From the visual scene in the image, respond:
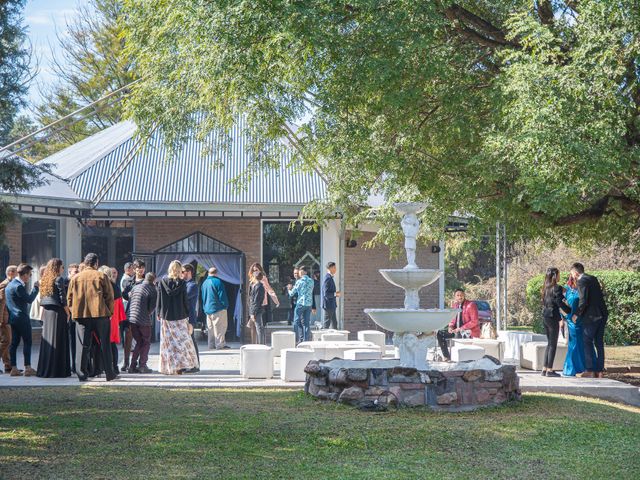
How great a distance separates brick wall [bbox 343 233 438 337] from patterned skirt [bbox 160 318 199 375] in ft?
29.7

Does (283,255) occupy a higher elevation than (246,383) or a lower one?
higher

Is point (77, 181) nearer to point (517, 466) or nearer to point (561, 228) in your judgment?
point (561, 228)

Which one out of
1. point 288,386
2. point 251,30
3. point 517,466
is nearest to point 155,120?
point 251,30

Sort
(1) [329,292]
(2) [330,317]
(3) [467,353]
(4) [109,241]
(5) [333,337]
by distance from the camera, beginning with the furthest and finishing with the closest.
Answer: (4) [109,241], (2) [330,317], (1) [329,292], (5) [333,337], (3) [467,353]

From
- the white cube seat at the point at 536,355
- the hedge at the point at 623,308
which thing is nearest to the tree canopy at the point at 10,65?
the white cube seat at the point at 536,355

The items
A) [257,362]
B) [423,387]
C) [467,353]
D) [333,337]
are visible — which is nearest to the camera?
[423,387]

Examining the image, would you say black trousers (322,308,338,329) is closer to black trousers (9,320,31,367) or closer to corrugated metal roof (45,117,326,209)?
corrugated metal roof (45,117,326,209)

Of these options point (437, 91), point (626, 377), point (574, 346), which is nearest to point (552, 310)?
point (574, 346)

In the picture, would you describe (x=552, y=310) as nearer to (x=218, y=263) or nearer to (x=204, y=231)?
(x=218, y=263)

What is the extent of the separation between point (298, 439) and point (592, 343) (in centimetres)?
689

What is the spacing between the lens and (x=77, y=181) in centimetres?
2184

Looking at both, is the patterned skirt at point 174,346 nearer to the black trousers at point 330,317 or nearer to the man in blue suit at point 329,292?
the man in blue suit at point 329,292

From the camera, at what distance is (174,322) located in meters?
14.1

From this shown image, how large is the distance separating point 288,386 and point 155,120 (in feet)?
16.2
